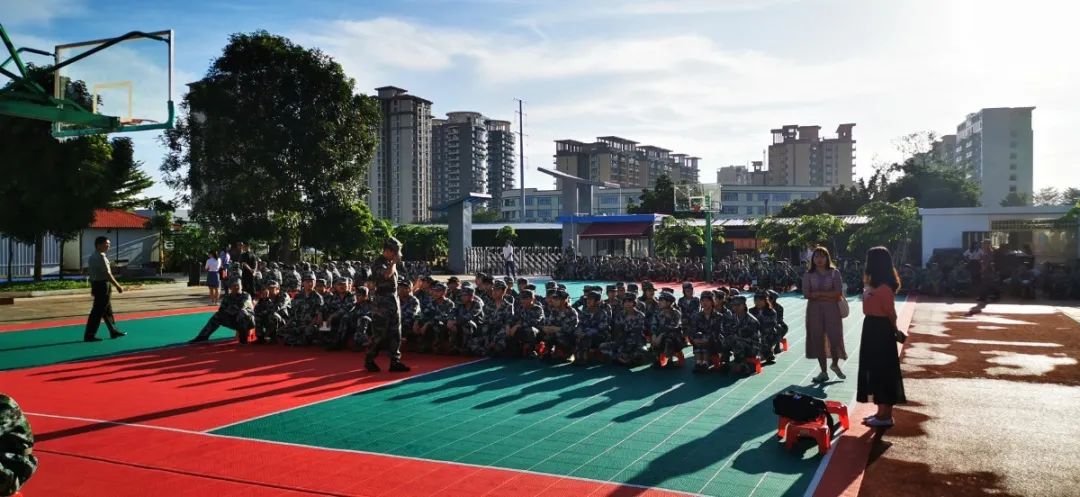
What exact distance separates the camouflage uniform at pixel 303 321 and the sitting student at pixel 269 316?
1.05 ft

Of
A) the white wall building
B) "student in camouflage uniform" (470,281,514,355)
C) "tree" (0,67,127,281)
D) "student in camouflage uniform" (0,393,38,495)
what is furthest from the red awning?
"student in camouflage uniform" (0,393,38,495)

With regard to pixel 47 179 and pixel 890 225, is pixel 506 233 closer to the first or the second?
pixel 890 225

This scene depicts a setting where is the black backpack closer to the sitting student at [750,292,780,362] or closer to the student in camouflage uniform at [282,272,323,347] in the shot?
the sitting student at [750,292,780,362]

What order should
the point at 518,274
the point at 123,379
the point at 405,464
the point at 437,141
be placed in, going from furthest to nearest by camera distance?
the point at 437,141 < the point at 518,274 < the point at 123,379 < the point at 405,464

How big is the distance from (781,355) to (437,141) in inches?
3706

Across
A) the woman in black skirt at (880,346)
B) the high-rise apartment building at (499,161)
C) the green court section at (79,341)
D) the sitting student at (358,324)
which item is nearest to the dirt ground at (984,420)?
the woman in black skirt at (880,346)

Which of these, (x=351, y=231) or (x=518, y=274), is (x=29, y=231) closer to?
(x=351, y=231)

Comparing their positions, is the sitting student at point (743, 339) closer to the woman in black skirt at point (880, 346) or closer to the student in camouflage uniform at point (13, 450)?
the woman in black skirt at point (880, 346)

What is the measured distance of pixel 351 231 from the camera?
28.2 m

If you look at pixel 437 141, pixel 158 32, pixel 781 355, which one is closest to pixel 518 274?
pixel 158 32

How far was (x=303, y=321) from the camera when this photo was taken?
11.9 m

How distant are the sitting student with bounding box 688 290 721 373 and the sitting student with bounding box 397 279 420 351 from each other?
3.99 meters

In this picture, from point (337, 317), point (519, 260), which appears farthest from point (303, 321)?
point (519, 260)

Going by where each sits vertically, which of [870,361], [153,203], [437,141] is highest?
[437,141]
